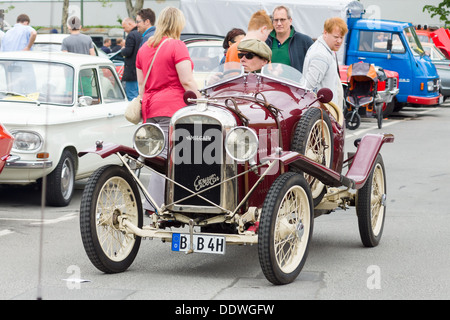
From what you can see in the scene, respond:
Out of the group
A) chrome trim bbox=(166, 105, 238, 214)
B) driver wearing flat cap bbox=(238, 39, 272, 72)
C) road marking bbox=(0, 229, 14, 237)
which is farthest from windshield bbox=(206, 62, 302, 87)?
road marking bbox=(0, 229, 14, 237)

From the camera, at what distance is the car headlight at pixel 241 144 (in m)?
6.54

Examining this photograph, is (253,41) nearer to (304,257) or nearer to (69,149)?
(304,257)

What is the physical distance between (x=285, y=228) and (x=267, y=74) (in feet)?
5.45

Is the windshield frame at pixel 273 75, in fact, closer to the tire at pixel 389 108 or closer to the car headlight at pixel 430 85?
the tire at pixel 389 108

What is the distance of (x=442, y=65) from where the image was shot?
28203mm

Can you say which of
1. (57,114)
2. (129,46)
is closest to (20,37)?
(129,46)

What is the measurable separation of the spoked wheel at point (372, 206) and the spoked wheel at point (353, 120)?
11.7m

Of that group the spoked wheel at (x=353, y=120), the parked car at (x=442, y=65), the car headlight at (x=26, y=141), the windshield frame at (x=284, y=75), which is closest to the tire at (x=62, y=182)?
the car headlight at (x=26, y=141)

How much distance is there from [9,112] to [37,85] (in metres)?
0.78

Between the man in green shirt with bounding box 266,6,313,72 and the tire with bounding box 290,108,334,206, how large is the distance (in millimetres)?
2202

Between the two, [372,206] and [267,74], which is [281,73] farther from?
[372,206]

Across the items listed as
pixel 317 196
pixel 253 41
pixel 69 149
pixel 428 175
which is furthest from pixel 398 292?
pixel 428 175

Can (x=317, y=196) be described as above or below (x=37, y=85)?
below
